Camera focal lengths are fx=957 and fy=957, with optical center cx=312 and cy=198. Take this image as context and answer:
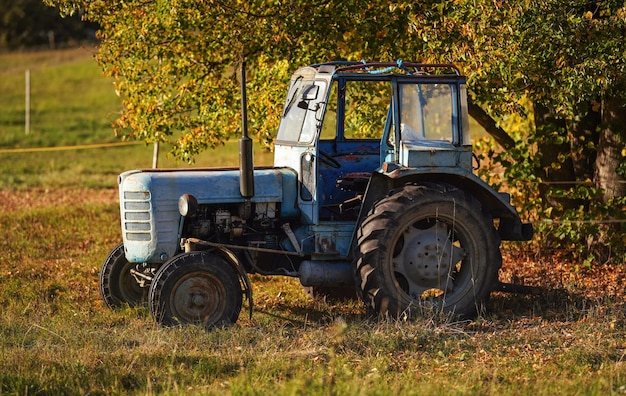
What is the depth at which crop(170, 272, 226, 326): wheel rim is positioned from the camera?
7441 mm

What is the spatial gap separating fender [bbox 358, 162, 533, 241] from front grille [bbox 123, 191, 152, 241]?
1.72 meters

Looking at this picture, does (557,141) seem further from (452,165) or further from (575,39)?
(452,165)

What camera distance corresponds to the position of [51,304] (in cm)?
866

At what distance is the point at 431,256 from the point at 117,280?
276cm

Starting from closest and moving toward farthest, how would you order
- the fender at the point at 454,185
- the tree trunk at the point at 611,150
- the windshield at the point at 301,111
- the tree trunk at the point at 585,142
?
the fender at the point at 454,185
the windshield at the point at 301,111
the tree trunk at the point at 611,150
the tree trunk at the point at 585,142

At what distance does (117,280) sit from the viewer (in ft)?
27.7

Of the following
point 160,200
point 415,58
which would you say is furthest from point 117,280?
point 415,58

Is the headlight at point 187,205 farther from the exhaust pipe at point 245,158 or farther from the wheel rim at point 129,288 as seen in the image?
the wheel rim at point 129,288

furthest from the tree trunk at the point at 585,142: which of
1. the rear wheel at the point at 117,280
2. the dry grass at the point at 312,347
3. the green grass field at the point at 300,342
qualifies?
the rear wheel at the point at 117,280

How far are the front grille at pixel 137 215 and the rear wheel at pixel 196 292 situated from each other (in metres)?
0.43


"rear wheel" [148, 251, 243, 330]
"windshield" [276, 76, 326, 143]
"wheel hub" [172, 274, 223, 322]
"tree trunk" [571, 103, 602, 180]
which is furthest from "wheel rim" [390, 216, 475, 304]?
"tree trunk" [571, 103, 602, 180]

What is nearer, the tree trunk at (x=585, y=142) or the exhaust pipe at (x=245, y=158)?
the exhaust pipe at (x=245, y=158)

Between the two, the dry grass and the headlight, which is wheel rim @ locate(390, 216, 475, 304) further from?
the headlight

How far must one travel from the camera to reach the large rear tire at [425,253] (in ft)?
25.0
